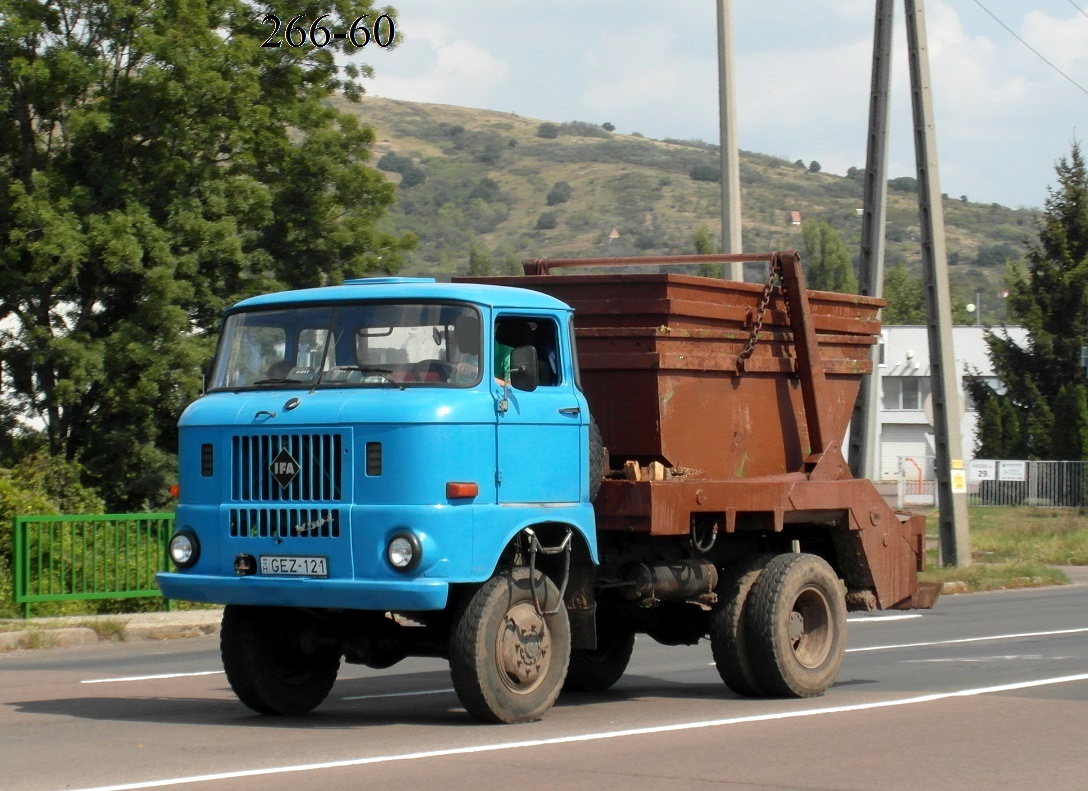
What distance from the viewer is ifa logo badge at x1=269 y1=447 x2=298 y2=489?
9.03 m

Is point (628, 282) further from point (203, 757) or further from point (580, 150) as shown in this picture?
point (580, 150)

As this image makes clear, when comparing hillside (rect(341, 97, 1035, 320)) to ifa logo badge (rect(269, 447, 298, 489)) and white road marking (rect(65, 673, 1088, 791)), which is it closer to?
white road marking (rect(65, 673, 1088, 791))

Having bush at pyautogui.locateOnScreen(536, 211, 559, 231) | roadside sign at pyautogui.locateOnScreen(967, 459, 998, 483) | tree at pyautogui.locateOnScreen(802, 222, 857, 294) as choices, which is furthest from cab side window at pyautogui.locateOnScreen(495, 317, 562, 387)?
bush at pyautogui.locateOnScreen(536, 211, 559, 231)

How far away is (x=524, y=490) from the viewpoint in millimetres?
9320

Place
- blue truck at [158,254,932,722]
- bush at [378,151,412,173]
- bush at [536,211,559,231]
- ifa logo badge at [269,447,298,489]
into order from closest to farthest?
blue truck at [158,254,932,722]
ifa logo badge at [269,447,298,489]
bush at [536,211,559,231]
bush at [378,151,412,173]

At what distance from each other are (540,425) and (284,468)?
1592 mm

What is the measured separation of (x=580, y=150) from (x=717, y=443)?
526ft

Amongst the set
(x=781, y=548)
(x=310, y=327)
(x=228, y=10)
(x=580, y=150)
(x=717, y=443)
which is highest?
(x=580, y=150)

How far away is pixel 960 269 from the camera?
145 m

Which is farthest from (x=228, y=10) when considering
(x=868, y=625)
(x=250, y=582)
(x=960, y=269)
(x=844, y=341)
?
(x=960, y=269)

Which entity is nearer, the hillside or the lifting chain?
the lifting chain

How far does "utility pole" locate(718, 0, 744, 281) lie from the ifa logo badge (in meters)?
13.9

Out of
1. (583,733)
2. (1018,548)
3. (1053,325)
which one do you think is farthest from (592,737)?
(1053,325)

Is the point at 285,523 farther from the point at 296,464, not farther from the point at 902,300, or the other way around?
the point at 902,300
